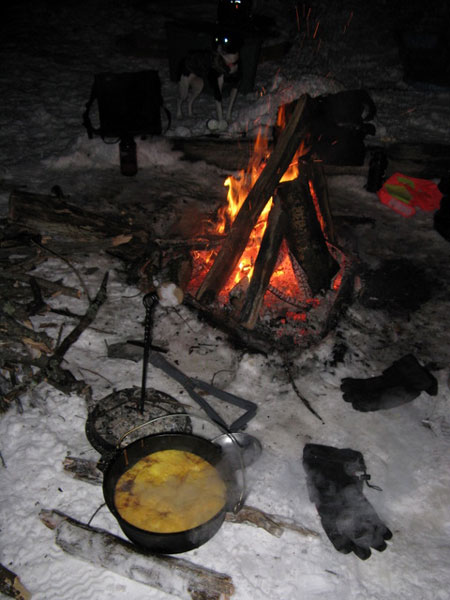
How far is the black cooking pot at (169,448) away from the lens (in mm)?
2785

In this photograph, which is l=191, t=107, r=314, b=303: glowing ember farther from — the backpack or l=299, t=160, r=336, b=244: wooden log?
the backpack

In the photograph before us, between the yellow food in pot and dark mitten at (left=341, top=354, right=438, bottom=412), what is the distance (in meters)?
1.88

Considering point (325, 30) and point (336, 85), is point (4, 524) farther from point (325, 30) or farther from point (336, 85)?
point (325, 30)

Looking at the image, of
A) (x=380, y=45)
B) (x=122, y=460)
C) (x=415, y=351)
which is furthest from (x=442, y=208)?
(x=380, y=45)

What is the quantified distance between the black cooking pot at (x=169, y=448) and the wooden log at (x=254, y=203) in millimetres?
2201

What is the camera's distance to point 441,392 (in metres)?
Answer: 4.54

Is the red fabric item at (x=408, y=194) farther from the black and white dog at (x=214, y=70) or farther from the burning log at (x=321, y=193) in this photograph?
the black and white dog at (x=214, y=70)

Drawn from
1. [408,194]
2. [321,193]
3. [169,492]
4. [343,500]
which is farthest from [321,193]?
[169,492]

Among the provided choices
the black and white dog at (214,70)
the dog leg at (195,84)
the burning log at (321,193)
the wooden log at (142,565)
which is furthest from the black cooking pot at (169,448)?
the dog leg at (195,84)

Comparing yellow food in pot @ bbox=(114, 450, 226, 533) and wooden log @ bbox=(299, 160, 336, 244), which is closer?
yellow food in pot @ bbox=(114, 450, 226, 533)

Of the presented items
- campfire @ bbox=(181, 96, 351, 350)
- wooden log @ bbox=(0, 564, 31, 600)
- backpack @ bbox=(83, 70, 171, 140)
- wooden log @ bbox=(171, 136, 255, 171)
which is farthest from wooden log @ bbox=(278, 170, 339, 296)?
wooden log @ bbox=(0, 564, 31, 600)

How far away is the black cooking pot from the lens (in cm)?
279

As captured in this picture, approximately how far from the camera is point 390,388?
4.45 metres

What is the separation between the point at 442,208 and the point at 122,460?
660cm
